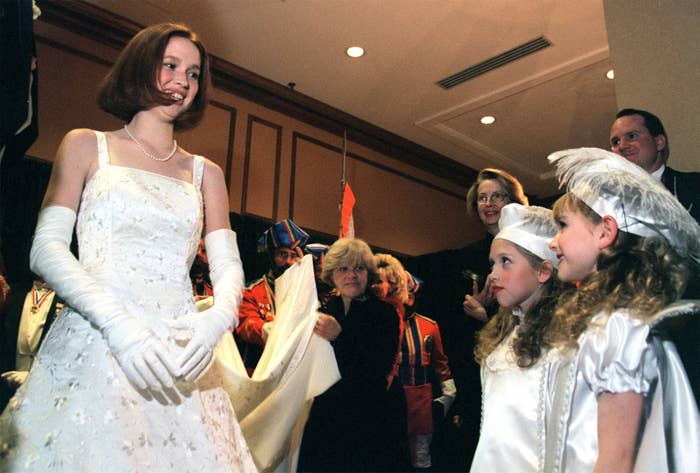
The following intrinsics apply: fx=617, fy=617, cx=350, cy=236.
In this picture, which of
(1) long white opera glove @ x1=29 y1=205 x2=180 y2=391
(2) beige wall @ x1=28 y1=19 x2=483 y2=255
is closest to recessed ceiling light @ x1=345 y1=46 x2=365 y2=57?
(2) beige wall @ x1=28 y1=19 x2=483 y2=255

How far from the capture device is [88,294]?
1315mm

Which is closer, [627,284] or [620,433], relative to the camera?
[620,433]

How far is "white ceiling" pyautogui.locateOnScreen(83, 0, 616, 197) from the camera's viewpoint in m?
4.43

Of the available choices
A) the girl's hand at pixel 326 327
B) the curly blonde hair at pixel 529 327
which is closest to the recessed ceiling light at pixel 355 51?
the girl's hand at pixel 326 327

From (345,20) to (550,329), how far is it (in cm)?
343

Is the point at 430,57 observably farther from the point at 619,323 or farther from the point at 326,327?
the point at 619,323

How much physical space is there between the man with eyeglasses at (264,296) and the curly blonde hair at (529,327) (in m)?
1.42

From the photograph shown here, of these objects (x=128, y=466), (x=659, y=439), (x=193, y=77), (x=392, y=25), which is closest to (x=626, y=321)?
(x=659, y=439)

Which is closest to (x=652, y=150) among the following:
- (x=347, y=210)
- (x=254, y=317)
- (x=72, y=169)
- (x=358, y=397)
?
(x=358, y=397)

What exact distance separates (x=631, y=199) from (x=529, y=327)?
0.50 metres

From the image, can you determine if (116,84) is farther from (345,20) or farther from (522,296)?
(345,20)

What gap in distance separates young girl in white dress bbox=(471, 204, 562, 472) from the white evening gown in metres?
0.71

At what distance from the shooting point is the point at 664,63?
2.65m

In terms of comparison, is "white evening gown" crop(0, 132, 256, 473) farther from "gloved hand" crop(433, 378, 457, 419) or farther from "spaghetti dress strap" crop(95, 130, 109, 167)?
"gloved hand" crop(433, 378, 457, 419)
